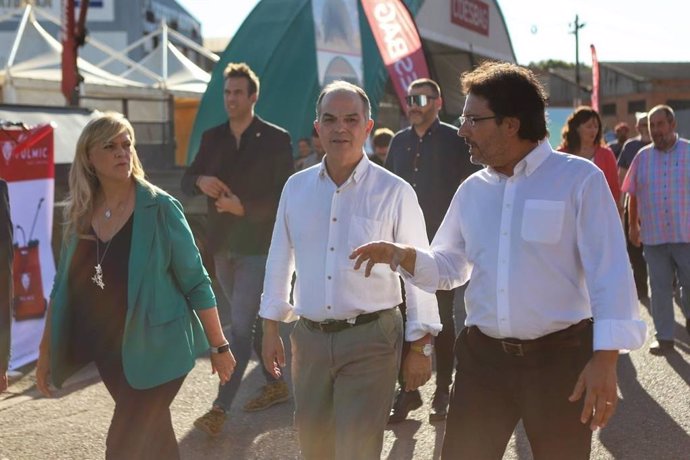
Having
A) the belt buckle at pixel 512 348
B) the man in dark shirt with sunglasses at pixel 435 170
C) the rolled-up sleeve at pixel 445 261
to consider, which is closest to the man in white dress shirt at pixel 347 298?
the rolled-up sleeve at pixel 445 261

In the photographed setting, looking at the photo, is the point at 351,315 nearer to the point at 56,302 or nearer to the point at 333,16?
the point at 56,302

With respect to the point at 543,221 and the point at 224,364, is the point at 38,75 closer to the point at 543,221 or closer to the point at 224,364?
the point at 224,364

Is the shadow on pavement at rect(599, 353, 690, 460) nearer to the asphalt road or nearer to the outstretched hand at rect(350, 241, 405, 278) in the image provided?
the asphalt road

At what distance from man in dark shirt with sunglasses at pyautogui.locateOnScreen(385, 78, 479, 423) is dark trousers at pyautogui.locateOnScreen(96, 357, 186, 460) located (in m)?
2.37

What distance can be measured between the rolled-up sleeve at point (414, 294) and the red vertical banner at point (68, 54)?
13.0 metres

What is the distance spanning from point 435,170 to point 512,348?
2.96 m

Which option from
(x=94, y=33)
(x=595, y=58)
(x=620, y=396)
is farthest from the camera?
(x=94, y=33)

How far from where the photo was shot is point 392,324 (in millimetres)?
3584

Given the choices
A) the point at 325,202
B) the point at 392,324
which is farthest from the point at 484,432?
the point at 325,202

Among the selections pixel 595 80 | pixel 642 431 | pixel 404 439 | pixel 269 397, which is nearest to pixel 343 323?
pixel 404 439

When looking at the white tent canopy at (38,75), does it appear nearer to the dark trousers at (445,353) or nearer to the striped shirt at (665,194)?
the striped shirt at (665,194)

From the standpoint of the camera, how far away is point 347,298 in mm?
3520

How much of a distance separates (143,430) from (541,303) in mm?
1674

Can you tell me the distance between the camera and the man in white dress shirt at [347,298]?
3.48 metres
